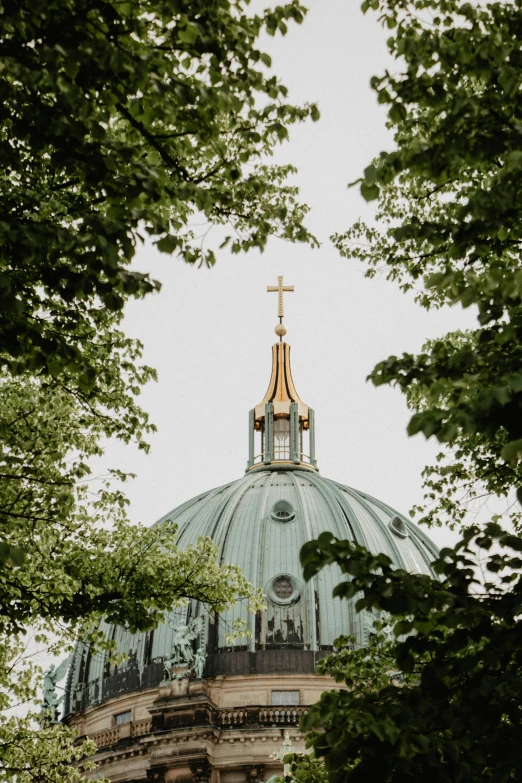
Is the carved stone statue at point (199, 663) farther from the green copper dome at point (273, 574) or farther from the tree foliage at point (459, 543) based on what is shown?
the tree foliage at point (459, 543)

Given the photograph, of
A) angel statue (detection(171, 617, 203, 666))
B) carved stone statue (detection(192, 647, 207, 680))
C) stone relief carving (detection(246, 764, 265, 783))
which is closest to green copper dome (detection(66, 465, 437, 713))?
angel statue (detection(171, 617, 203, 666))

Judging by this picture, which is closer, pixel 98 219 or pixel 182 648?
pixel 98 219

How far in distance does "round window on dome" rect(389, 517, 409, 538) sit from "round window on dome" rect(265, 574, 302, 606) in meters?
6.65

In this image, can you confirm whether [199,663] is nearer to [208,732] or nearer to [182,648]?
[182,648]

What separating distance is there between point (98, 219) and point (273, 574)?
125 ft

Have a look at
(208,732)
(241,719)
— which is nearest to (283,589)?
(241,719)

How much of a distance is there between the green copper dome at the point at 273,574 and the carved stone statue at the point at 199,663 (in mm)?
880

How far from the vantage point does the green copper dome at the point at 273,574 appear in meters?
41.8

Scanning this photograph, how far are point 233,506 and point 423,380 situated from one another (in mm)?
41752

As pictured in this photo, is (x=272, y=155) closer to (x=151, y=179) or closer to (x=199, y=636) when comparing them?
(x=151, y=179)

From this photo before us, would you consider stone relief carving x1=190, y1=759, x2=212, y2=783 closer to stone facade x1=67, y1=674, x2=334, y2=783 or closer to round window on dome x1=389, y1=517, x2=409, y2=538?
stone facade x1=67, y1=674, x2=334, y2=783

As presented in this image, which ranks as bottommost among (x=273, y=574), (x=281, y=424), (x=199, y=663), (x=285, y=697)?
(x=285, y=697)

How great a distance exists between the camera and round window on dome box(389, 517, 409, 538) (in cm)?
4822

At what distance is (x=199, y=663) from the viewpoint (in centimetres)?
4041
